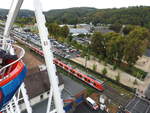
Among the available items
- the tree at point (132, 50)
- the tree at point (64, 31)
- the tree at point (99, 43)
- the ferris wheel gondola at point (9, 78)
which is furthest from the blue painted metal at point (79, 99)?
the tree at point (64, 31)

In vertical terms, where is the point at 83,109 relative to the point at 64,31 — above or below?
below

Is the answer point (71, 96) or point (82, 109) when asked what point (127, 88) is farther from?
point (71, 96)

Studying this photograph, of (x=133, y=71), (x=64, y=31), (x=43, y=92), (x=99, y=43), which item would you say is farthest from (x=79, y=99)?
(x=64, y=31)

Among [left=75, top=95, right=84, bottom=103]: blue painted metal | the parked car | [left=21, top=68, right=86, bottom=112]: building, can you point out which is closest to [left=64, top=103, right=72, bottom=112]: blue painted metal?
[left=21, top=68, right=86, bottom=112]: building

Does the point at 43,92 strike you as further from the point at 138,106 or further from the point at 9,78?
the point at 138,106

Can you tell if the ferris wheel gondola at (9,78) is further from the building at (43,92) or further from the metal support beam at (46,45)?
the building at (43,92)

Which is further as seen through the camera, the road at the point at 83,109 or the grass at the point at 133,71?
the grass at the point at 133,71

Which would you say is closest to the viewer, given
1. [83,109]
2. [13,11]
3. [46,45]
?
[46,45]

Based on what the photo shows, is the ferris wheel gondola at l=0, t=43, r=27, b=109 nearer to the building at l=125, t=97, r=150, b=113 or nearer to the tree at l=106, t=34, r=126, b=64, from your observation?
the building at l=125, t=97, r=150, b=113

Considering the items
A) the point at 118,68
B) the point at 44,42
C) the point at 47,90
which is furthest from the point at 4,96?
the point at 118,68

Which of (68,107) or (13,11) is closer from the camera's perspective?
(13,11)

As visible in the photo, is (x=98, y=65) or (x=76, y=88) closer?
(x=76, y=88)
